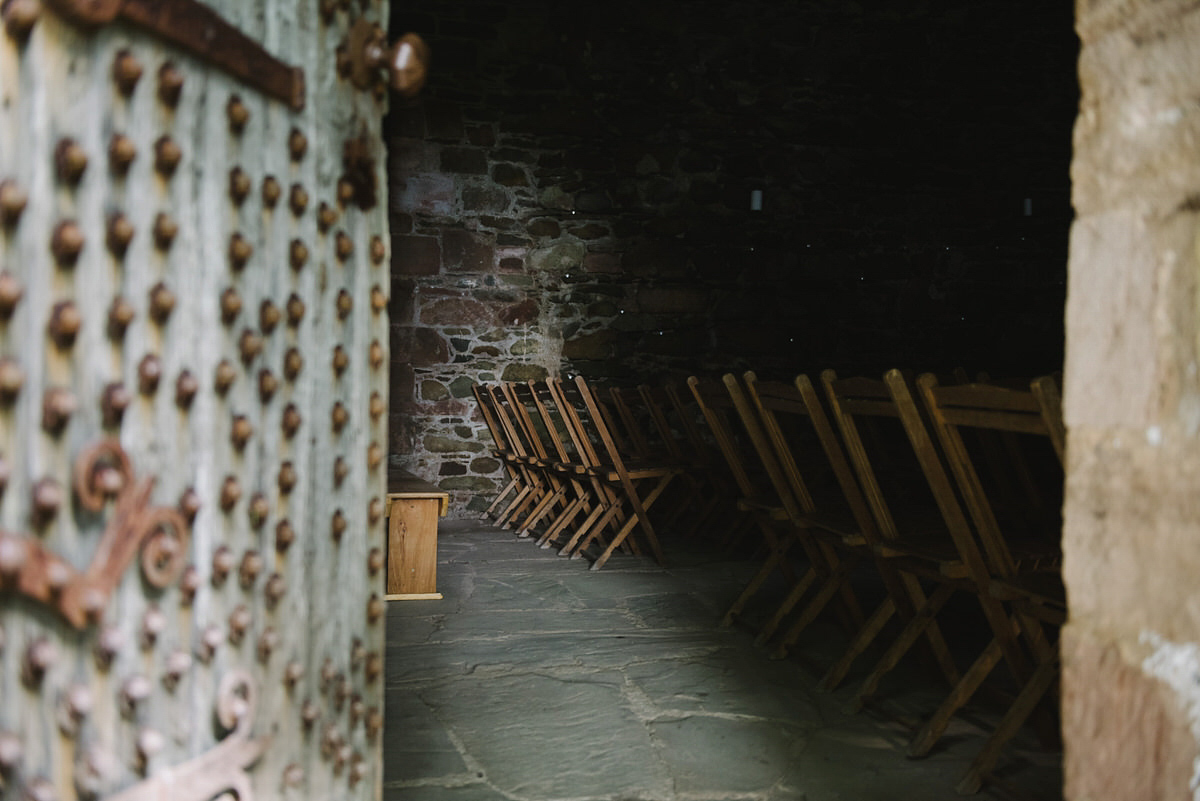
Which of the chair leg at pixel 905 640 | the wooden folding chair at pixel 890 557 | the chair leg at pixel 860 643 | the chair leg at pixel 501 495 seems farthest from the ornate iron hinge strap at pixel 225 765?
the chair leg at pixel 501 495

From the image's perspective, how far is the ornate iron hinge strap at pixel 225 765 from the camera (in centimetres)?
87

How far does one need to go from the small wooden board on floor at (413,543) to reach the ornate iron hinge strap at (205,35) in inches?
116

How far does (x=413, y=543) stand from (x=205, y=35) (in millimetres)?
3192

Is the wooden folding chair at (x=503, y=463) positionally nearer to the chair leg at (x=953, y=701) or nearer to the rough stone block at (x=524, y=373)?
the rough stone block at (x=524, y=373)

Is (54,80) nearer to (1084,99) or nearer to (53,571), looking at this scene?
(53,571)

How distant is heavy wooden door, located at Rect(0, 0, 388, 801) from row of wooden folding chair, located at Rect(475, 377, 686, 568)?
3.23 m

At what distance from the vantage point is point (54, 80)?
2.54ft

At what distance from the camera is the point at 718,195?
21.8 feet

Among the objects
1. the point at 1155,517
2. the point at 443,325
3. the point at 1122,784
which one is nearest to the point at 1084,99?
the point at 1155,517

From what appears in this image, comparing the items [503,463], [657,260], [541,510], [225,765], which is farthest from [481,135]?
[225,765]

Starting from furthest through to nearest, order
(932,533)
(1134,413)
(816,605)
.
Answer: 1. (816,605)
2. (932,533)
3. (1134,413)

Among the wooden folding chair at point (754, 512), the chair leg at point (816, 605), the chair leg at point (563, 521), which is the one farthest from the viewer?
the chair leg at point (563, 521)

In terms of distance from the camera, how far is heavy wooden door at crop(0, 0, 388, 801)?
2.51ft

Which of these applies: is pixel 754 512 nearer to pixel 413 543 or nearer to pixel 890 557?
pixel 890 557
